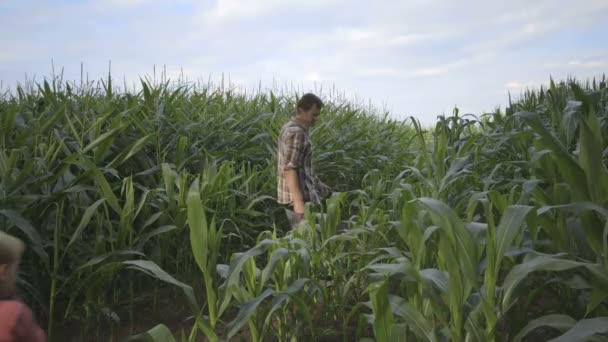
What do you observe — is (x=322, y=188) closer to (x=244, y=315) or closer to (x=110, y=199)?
(x=110, y=199)

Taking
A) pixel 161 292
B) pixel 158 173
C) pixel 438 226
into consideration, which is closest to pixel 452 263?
pixel 438 226

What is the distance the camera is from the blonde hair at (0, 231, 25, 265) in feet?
4.49

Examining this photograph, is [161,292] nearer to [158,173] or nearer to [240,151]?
[158,173]

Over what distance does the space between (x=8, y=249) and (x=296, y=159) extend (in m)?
2.44

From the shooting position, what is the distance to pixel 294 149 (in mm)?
3705

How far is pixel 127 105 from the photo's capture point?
459 cm

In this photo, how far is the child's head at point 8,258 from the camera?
1.37 meters

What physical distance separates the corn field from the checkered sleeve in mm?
430

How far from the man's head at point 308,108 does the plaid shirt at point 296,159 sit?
0.07 m

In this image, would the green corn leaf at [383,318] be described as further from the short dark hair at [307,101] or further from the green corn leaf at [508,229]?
the short dark hair at [307,101]

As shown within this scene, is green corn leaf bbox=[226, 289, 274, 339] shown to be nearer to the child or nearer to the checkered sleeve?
the child

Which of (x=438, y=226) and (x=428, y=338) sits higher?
(x=438, y=226)

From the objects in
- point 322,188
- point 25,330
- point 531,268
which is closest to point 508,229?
point 531,268

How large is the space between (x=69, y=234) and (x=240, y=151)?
7.37ft
